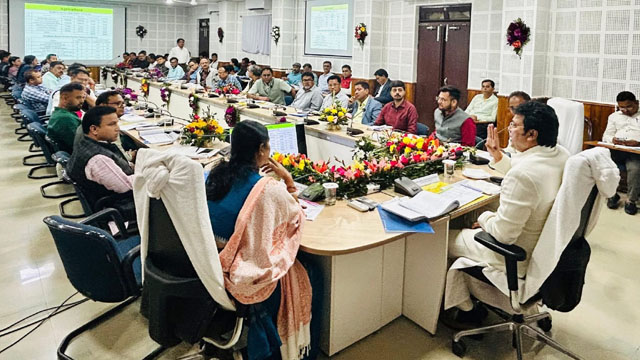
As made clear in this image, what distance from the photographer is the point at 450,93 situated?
13.9 ft

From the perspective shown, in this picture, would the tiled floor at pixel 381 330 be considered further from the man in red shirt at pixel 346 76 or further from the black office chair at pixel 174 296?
the man in red shirt at pixel 346 76

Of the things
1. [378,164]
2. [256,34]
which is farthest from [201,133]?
[256,34]

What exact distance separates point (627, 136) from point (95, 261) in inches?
200

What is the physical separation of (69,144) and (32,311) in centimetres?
189

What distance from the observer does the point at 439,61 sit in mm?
7848

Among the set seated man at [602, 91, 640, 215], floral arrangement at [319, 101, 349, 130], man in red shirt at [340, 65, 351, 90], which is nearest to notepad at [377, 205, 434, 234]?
floral arrangement at [319, 101, 349, 130]

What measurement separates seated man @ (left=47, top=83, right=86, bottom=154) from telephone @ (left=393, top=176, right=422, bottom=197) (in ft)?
9.62

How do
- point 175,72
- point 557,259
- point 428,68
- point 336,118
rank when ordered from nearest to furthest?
point 557,259 → point 336,118 → point 428,68 → point 175,72

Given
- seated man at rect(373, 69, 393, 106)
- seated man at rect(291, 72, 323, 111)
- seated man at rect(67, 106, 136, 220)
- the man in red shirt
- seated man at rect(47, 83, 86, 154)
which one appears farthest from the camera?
the man in red shirt

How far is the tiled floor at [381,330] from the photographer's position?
239 cm

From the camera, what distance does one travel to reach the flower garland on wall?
2.66 meters

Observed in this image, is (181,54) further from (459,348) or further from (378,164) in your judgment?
(459,348)

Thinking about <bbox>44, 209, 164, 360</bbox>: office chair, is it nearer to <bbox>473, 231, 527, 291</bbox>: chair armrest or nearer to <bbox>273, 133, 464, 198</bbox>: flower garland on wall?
<bbox>273, 133, 464, 198</bbox>: flower garland on wall

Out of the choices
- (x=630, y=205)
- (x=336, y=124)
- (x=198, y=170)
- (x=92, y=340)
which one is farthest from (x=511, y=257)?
(x=630, y=205)
